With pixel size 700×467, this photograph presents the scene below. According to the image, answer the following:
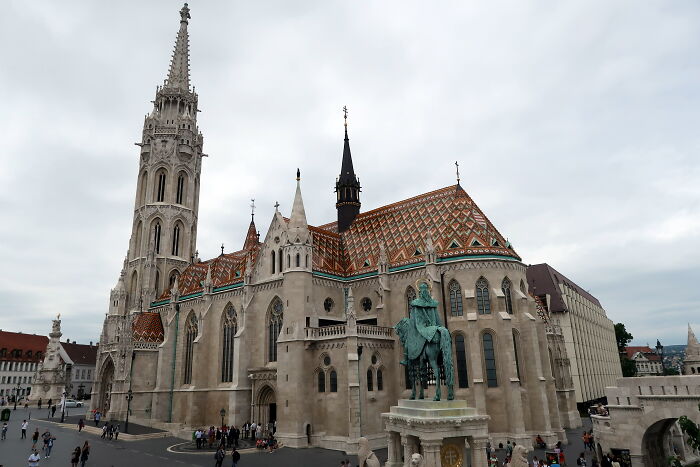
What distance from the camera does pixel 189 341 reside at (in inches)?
1718

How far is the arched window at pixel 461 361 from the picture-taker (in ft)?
95.7

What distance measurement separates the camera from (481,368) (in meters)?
28.3

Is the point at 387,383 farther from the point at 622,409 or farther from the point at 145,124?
the point at 145,124

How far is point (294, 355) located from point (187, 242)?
92.4 ft

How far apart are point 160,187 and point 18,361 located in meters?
47.9

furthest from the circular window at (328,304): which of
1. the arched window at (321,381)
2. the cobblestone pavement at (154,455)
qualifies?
the cobblestone pavement at (154,455)

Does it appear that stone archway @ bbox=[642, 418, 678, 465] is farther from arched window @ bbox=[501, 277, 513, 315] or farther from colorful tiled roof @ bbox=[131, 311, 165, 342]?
colorful tiled roof @ bbox=[131, 311, 165, 342]

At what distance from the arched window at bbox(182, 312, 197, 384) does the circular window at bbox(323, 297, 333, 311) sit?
1602 cm

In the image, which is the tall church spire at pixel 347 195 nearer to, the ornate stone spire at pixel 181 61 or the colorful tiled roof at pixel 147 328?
the colorful tiled roof at pixel 147 328

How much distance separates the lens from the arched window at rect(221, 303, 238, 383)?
38531mm

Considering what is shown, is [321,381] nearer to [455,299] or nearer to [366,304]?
[366,304]

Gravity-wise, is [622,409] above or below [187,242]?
below

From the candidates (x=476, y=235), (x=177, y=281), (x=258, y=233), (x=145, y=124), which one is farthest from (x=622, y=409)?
(x=145, y=124)

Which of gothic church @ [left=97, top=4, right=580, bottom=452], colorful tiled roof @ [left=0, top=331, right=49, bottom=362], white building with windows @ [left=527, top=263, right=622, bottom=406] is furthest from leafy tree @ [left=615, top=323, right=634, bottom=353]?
colorful tiled roof @ [left=0, top=331, right=49, bottom=362]
